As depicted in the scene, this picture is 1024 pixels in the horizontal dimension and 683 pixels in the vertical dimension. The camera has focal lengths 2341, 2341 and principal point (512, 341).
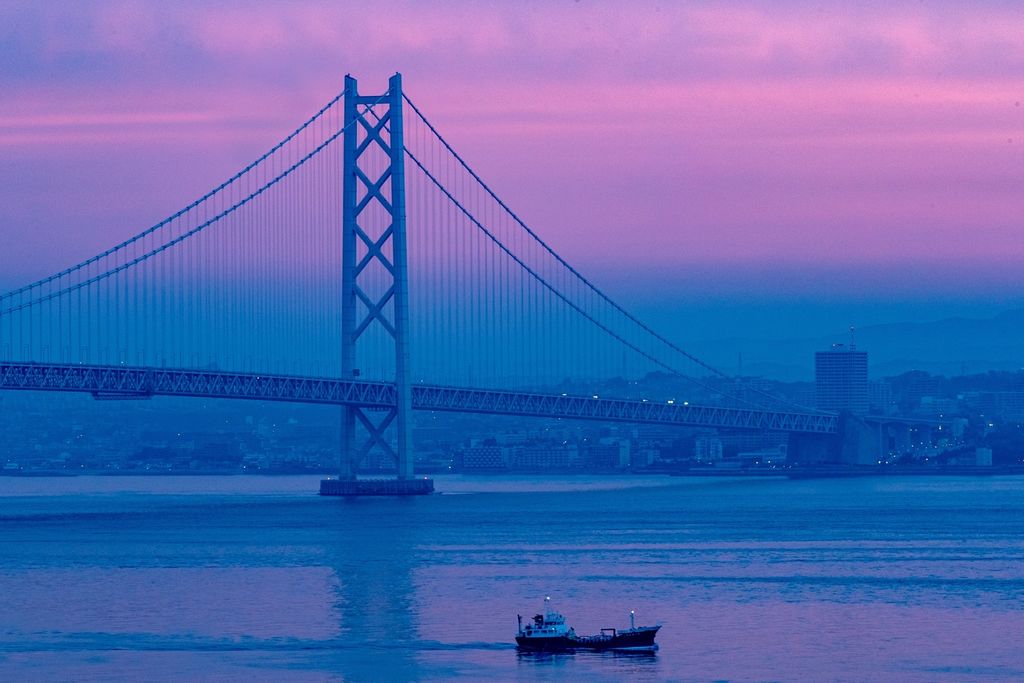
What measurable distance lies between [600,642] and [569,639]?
351mm

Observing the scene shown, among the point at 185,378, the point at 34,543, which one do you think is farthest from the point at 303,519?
the point at 34,543

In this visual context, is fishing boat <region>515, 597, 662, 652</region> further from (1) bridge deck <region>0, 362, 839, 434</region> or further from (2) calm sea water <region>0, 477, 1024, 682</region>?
(1) bridge deck <region>0, 362, 839, 434</region>

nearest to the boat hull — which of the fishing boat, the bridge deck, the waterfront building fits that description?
the fishing boat

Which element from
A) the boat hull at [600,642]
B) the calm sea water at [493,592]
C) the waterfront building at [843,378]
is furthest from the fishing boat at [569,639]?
the waterfront building at [843,378]

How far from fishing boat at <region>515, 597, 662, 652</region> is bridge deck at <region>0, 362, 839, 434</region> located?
86.7ft

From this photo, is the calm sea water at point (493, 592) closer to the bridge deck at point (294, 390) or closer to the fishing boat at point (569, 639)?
the fishing boat at point (569, 639)

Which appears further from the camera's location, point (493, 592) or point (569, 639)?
point (493, 592)

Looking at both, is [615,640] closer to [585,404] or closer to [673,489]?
[585,404]

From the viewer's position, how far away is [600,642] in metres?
25.8

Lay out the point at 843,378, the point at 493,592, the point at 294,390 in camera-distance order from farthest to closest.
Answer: the point at 843,378 < the point at 294,390 < the point at 493,592

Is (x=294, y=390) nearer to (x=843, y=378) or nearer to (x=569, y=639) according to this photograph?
(x=569, y=639)

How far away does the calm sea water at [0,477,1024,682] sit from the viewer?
81.0 feet

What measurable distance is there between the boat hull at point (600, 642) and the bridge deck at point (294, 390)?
26.6 m

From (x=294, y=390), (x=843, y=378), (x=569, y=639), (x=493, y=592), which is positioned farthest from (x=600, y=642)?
(x=843, y=378)
